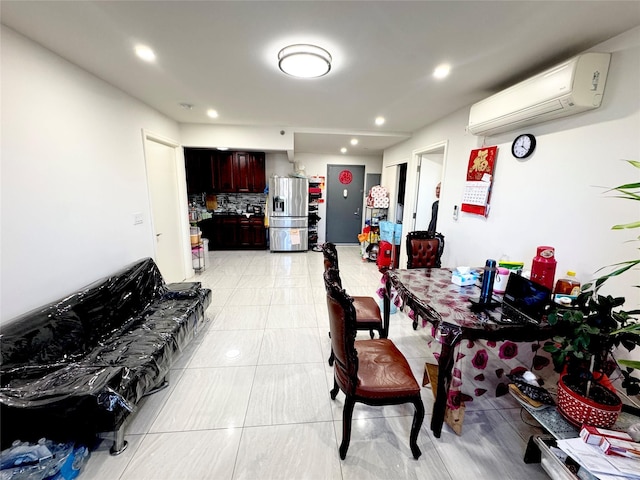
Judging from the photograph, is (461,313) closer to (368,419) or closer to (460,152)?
(368,419)

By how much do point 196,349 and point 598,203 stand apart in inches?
130

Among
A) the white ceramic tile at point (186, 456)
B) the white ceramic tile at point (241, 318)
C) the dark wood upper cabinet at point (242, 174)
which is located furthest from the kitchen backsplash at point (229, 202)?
the white ceramic tile at point (186, 456)

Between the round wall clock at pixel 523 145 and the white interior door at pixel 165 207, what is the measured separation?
12.7 ft

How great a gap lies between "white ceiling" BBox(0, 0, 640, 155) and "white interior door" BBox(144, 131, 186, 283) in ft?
2.85

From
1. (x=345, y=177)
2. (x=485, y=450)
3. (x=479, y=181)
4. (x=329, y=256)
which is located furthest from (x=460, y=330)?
(x=345, y=177)

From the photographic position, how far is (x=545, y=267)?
1.69m

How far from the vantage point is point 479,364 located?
1804mm

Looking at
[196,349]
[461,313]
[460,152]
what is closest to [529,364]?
[461,313]

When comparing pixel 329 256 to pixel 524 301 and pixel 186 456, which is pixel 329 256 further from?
pixel 186 456

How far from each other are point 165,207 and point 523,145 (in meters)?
4.25

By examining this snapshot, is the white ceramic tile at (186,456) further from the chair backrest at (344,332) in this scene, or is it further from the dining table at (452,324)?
the dining table at (452,324)

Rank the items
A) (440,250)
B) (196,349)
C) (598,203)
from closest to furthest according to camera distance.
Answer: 1. (598,203)
2. (196,349)
3. (440,250)

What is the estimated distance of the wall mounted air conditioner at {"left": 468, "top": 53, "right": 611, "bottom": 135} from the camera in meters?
1.61

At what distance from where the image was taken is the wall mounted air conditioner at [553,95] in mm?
1613
